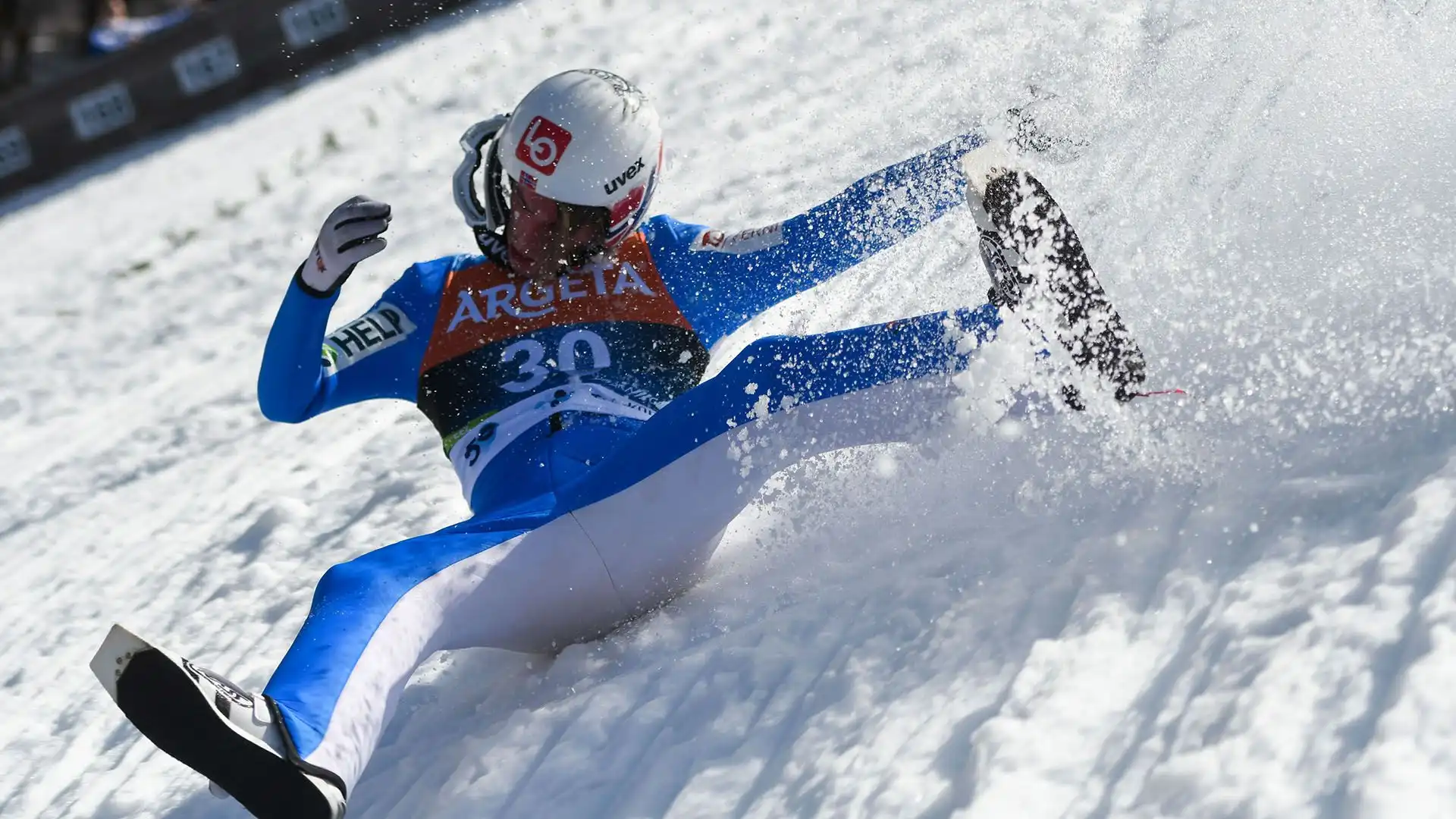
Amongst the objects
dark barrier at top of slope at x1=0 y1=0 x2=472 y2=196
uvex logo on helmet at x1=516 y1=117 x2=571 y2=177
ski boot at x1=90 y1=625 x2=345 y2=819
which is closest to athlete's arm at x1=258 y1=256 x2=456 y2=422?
uvex logo on helmet at x1=516 y1=117 x2=571 y2=177

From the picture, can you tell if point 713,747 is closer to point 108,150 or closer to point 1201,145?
point 1201,145

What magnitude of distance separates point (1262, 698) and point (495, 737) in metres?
1.53

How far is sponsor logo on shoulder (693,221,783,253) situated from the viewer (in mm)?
3658

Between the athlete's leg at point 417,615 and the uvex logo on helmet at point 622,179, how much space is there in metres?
0.86

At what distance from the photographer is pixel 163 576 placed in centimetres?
463

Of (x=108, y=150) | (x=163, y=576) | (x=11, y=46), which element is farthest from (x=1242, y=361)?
(x=11, y=46)

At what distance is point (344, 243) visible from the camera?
308 cm

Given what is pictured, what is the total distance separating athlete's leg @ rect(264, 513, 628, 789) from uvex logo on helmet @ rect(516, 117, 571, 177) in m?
0.88

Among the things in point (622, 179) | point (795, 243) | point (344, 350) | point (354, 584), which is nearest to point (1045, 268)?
point (795, 243)

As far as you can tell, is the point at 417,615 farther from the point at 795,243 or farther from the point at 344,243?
the point at 795,243

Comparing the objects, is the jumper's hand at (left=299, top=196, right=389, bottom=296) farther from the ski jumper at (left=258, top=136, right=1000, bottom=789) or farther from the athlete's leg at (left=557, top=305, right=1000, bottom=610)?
the athlete's leg at (left=557, top=305, right=1000, bottom=610)

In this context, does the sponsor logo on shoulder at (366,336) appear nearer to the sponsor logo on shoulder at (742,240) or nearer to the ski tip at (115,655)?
the sponsor logo on shoulder at (742,240)

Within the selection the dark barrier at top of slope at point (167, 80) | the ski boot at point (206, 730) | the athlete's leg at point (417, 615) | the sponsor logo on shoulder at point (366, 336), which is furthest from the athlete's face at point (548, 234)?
the dark barrier at top of slope at point (167, 80)

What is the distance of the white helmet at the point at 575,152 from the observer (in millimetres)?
3418
